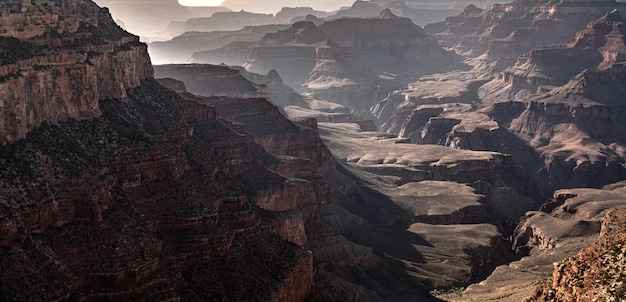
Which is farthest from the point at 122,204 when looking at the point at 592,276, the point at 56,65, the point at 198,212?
the point at 592,276

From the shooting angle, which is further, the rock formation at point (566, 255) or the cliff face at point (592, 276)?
the rock formation at point (566, 255)

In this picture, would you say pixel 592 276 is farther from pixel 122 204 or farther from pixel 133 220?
pixel 122 204

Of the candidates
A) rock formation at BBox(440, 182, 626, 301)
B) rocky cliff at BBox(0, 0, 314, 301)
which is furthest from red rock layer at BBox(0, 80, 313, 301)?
rock formation at BBox(440, 182, 626, 301)

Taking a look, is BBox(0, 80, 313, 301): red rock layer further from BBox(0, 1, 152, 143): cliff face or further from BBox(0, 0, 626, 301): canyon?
BBox(0, 1, 152, 143): cliff face

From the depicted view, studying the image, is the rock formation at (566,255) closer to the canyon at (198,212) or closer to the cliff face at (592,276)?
the cliff face at (592,276)

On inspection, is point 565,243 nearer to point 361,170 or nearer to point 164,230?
point 361,170

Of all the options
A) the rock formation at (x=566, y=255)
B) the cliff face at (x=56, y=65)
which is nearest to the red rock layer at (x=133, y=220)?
the cliff face at (x=56, y=65)

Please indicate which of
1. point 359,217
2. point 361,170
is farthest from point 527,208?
point 359,217
